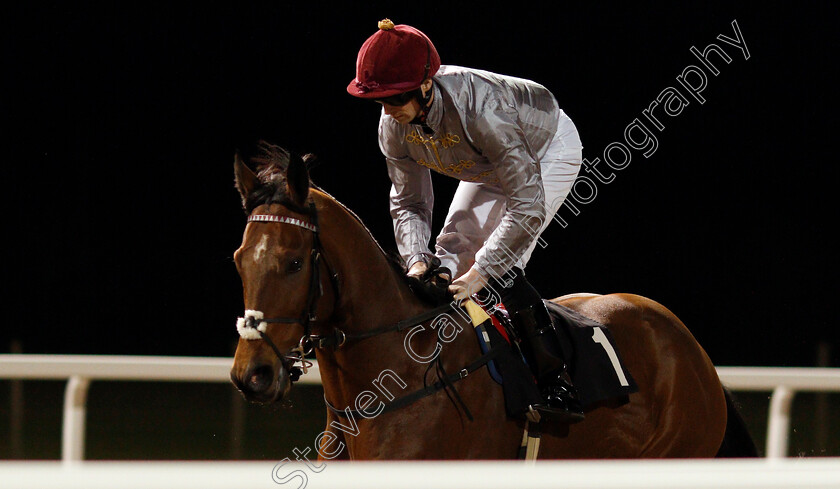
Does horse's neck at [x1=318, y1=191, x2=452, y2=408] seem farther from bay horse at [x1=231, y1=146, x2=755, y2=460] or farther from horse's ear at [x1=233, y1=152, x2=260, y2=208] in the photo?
horse's ear at [x1=233, y1=152, x2=260, y2=208]

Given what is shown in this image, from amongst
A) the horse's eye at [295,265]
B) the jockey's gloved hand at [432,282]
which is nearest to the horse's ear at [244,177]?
the horse's eye at [295,265]

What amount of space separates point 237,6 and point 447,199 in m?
2.53

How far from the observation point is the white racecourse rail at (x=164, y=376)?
2775 mm

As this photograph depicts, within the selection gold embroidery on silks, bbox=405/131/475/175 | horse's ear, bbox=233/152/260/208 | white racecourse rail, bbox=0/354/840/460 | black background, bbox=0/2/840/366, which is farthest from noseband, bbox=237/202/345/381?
black background, bbox=0/2/840/366

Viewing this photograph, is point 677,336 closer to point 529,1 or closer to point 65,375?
point 65,375

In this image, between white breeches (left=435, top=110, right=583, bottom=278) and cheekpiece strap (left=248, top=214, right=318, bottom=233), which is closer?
cheekpiece strap (left=248, top=214, right=318, bottom=233)

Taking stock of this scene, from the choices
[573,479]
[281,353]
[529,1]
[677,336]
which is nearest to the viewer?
[573,479]

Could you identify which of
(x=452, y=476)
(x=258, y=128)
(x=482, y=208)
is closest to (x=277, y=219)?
(x=482, y=208)

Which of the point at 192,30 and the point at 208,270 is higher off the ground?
the point at 192,30

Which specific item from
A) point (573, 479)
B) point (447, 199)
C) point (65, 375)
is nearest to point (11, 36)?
point (447, 199)

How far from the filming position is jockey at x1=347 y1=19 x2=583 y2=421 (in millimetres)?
2168

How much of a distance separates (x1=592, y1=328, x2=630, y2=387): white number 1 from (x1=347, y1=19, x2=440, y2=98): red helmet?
0.94m

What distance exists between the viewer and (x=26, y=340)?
710 centimetres

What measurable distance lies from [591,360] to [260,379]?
101cm
